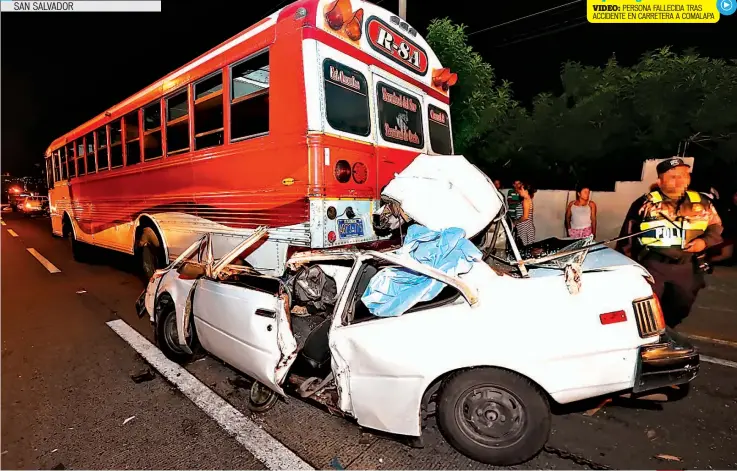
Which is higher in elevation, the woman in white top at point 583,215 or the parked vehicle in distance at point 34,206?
the parked vehicle in distance at point 34,206

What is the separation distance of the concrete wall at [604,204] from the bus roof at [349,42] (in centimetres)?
641

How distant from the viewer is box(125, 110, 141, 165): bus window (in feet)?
22.5

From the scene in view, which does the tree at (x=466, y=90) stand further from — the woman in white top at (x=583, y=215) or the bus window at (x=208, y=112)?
the bus window at (x=208, y=112)

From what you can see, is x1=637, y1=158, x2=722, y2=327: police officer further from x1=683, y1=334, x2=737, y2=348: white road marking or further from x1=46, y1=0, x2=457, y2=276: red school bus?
x1=46, y1=0, x2=457, y2=276: red school bus

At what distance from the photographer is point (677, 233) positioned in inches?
153

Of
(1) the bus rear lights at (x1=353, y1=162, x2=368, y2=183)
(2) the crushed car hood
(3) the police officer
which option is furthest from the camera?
(1) the bus rear lights at (x1=353, y1=162, x2=368, y2=183)

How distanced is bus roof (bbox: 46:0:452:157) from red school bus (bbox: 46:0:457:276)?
19mm

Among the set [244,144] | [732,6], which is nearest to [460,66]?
[732,6]

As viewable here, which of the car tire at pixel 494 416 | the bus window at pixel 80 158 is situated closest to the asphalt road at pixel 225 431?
the car tire at pixel 494 416

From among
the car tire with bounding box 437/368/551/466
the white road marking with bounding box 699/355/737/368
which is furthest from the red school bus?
the white road marking with bounding box 699/355/737/368

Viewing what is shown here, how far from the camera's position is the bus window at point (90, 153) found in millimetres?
8555

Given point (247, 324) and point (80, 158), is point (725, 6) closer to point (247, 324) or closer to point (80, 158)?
point (247, 324)

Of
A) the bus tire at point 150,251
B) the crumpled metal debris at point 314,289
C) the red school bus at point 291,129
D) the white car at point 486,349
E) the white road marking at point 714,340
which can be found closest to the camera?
the white car at point 486,349

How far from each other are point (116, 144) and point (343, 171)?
5646 mm
